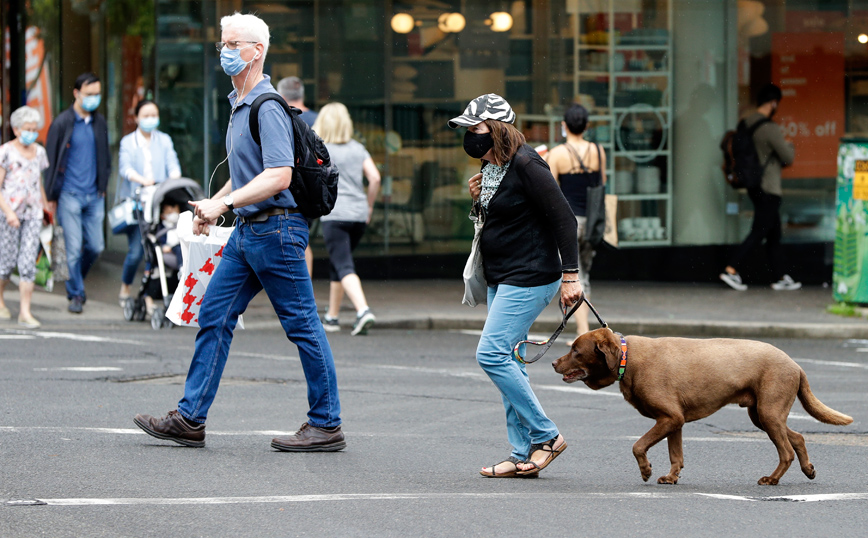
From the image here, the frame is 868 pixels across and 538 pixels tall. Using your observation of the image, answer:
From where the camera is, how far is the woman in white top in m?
12.3

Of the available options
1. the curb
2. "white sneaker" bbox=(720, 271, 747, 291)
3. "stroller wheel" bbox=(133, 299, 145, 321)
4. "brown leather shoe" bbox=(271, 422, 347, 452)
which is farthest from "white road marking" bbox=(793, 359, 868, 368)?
"stroller wheel" bbox=(133, 299, 145, 321)

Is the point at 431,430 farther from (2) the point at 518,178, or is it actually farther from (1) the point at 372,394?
(2) the point at 518,178

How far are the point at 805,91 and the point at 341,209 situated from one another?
7.60 m

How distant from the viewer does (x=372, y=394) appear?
8.60 metres

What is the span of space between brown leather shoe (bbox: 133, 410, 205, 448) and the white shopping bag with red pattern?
0.57m

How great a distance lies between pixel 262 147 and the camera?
627 centimetres

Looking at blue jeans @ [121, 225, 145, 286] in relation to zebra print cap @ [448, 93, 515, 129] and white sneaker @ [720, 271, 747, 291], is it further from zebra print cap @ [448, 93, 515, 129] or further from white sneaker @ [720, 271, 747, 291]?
white sneaker @ [720, 271, 747, 291]

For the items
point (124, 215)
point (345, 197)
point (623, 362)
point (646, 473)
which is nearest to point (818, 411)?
point (646, 473)

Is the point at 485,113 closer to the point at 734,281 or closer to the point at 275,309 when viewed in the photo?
the point at 275,309

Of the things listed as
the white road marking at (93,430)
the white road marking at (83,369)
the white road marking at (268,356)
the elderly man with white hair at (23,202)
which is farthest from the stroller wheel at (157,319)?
the white road marking at (93,430)

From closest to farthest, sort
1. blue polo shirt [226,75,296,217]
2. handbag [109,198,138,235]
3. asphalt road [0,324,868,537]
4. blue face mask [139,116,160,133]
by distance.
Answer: asphalt road [0,324,868,537], blue polo shirt [226,75,296,217], handbag [109,198,138,235], blue face mask [139,116,160,133]

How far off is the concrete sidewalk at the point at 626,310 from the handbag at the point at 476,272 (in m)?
6.08

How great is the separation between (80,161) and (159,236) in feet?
4.47

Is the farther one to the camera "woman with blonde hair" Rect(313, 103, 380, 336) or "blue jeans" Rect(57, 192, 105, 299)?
"blue jeans" Rect(57, 192, 105, 299)
